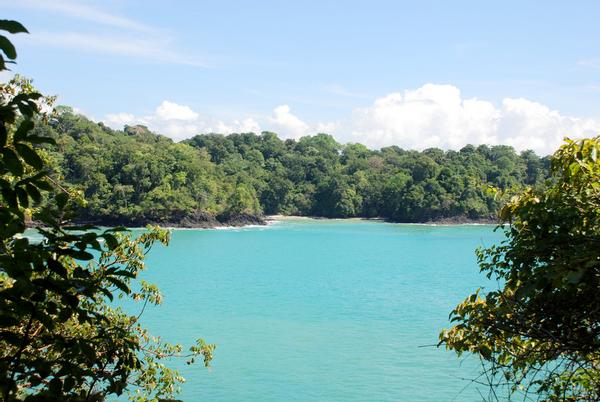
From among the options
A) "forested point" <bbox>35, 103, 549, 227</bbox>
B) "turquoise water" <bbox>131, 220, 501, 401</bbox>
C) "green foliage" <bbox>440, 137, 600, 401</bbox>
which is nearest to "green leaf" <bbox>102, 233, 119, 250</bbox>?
"green foliage" <bbox>440, 137, 600, 401</bbox>

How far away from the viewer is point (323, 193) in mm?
76188

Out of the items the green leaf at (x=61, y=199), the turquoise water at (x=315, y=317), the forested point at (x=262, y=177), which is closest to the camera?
the green leaf at (x=61, y=199)

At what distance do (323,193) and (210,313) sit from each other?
55.9 metres

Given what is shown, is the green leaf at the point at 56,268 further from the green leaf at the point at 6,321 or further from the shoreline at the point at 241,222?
the shoreline at the point at 241,222

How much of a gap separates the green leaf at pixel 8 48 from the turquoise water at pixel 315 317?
1150cm

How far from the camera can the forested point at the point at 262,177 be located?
5444cm

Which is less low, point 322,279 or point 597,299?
point 597,299

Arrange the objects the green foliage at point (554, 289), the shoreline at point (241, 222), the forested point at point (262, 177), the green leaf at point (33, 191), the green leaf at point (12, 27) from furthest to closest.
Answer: the forested point at point (262, 177) < the shoreline at point (241, 222) < the green foliage at point (554, 289) < the green leaf at point (33, 191) < the green leaf at point (12, 27)

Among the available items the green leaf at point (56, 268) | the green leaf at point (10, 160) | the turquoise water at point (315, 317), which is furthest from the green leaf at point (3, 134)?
the turquoise water at point (315, 317)

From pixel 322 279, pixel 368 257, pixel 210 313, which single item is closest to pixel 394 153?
pixel 368 257

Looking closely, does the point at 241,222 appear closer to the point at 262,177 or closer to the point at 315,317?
the point at 262,177

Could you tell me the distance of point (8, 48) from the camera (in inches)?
55.3

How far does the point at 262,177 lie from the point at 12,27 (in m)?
76.5

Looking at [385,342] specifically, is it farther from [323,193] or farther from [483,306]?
[323,193]
